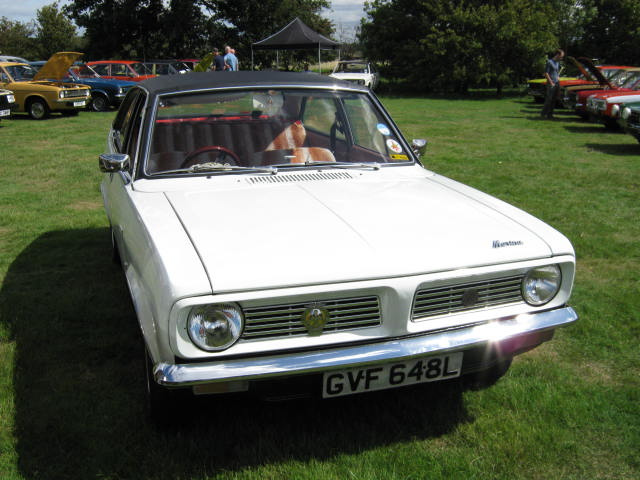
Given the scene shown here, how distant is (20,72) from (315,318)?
17.0 m

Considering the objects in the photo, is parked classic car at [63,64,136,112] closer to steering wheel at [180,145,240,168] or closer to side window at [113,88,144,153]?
side window at [113,88,144,153]

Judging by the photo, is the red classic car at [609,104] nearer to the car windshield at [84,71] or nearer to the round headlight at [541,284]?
the round headlight at [541,284]

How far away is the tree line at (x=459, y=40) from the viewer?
23.3 meters

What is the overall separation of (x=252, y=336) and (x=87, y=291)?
2.62 metres

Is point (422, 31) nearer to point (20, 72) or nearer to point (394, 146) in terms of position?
point (20, 72)

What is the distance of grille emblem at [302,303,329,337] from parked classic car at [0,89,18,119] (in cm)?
1406

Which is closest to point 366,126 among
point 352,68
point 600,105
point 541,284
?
point 541,284

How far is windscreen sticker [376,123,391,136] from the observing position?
3.82 metres

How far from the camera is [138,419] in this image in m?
2.80

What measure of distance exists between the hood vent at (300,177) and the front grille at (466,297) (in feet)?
3.75

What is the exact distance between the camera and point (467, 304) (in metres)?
2.45

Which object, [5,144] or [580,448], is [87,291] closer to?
[580,448]

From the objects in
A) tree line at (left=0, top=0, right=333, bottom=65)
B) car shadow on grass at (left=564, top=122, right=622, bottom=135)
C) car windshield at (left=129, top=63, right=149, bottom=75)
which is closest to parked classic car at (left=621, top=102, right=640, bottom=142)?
car shadow on grass at (left=564, top=122, right=622, bottom=135)

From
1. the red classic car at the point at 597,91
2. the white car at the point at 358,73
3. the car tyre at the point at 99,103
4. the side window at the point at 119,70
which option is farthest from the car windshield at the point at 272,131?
the white car at the point at 358,73
